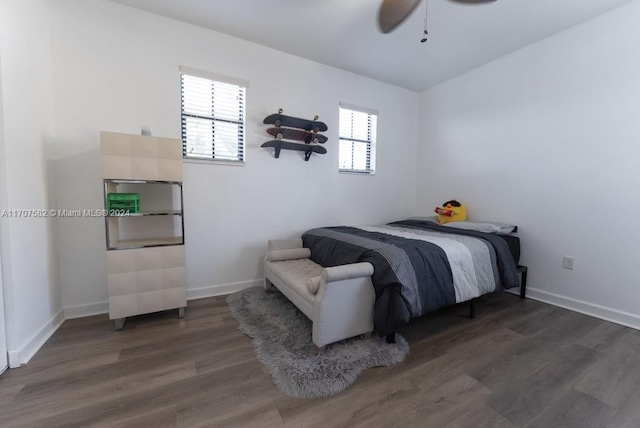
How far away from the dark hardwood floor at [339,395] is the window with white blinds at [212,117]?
70.5 inches

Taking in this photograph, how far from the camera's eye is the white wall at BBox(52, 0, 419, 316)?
2195 mm

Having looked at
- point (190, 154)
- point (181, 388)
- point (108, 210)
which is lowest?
point (181, 388)

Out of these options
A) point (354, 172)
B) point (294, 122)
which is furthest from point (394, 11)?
point (354, 172)

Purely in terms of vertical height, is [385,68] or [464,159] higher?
[385,68]

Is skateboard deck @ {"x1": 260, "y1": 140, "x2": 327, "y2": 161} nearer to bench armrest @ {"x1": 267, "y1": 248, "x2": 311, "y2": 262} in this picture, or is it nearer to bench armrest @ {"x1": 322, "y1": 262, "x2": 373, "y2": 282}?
bench armrest @ {"x1": 267, "y1": 248, "x2": 311, "y2": 262}

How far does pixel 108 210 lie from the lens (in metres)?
2.00

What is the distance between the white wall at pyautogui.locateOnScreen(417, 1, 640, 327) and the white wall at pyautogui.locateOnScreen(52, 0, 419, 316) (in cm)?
134

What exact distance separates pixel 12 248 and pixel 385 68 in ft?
13.3

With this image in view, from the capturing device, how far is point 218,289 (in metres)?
2.78

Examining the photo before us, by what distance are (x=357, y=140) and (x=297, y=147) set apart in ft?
3.61

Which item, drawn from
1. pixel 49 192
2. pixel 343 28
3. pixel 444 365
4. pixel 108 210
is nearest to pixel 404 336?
pixel 444 365

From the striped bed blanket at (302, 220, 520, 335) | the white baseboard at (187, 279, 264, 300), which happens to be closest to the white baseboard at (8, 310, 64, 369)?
the white baseboard at (187, 279, 264, 300)

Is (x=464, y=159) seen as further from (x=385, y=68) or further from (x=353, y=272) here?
(x=353, y=272)

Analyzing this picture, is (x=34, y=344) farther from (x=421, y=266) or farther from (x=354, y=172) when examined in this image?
(x=354, y=172)
